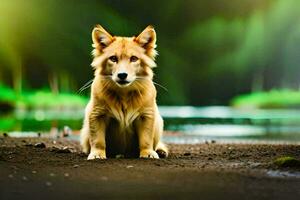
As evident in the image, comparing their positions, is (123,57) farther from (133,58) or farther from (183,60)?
(183,60)

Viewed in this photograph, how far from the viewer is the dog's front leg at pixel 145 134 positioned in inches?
213

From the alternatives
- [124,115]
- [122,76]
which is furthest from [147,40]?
[124,115]

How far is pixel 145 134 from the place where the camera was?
17.8ft

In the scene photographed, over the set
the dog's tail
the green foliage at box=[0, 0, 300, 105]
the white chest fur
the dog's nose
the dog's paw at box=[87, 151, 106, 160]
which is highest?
the green foliage at box=[0, 0, 300, 105]

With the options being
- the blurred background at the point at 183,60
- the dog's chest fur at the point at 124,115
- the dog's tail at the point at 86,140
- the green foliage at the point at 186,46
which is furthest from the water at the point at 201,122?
the dog's chest fur at the point at 124,115

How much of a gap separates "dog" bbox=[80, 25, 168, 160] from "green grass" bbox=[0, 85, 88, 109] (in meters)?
6.55

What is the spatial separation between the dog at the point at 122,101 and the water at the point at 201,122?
4.41 metres

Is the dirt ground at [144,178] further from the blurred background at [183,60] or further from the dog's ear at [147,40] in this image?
the blurred background at [183,60]

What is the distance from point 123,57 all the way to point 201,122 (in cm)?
733

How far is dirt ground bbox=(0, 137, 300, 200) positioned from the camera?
3.55m

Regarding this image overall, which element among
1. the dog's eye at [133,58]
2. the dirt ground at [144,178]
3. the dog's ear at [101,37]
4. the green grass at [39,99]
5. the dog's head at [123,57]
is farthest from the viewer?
the green grass at [39,99]

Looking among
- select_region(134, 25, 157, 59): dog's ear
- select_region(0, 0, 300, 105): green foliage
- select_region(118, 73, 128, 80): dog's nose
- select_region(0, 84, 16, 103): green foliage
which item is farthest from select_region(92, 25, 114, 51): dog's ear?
select_region(0, 84, 16, 103): green foliage

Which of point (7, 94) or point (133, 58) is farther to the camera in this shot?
point (7, 94)

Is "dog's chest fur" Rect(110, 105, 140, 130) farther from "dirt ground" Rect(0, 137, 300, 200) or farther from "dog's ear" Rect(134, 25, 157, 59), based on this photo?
"dog's ear" Rect(134, 25, 157, 59)
